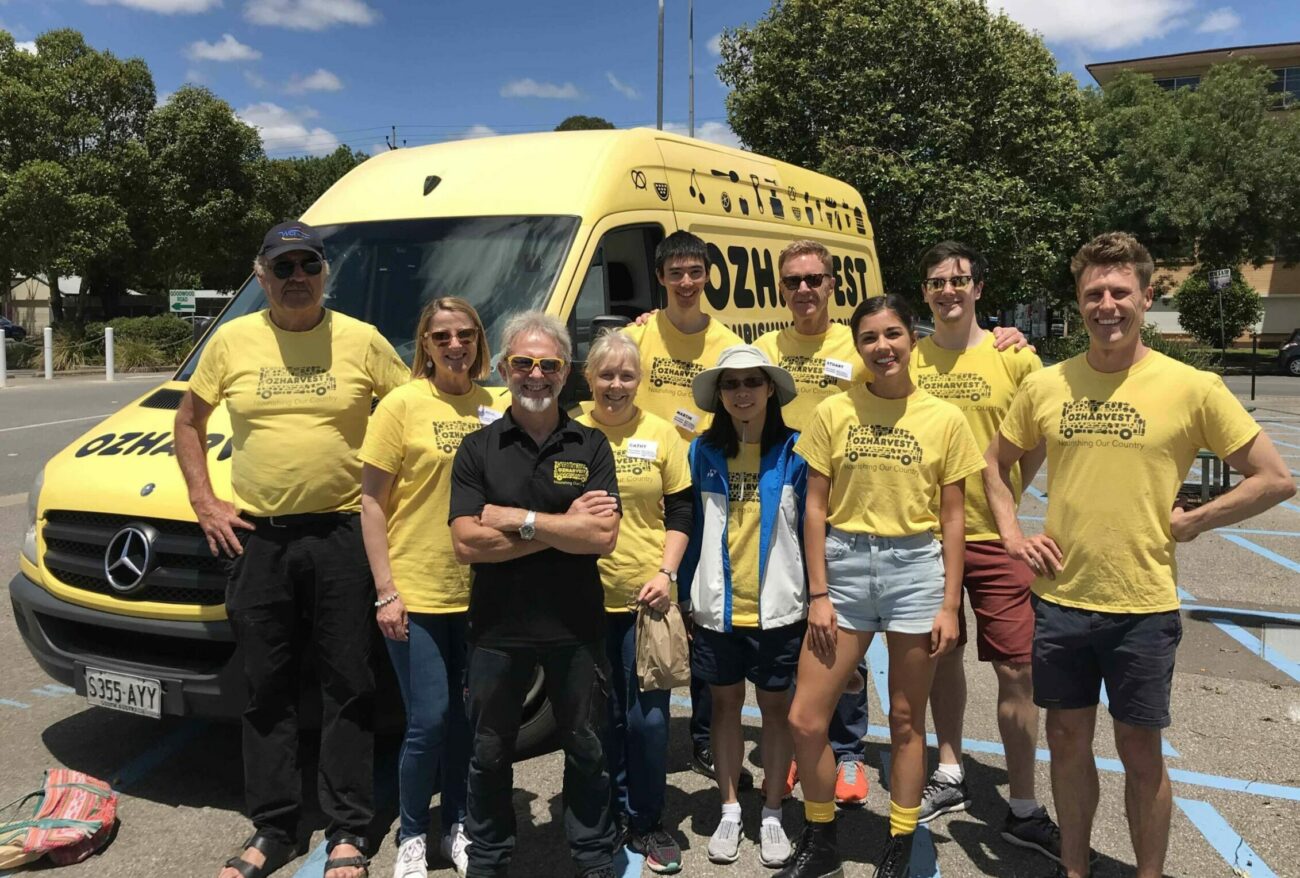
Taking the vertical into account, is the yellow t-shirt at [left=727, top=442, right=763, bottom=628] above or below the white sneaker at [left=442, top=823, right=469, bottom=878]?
above

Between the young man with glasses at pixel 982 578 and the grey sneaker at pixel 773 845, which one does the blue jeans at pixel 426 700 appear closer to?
the grey sneaker at pixel 773 845

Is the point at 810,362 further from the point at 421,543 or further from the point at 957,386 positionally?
the point at 421,543

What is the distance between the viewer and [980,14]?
21734 mm

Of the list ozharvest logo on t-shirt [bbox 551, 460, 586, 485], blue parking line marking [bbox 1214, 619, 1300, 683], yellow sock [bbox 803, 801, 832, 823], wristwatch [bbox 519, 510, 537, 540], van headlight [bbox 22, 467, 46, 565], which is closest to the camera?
wristwatch [bbox 519, 510, 537, 540]

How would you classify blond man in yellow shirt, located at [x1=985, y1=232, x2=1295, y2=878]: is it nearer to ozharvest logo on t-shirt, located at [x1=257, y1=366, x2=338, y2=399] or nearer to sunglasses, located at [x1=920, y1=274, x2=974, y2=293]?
sunglasses, located at [x1=920, y1=274, x2=974, y2=293]

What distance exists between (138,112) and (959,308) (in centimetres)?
3099

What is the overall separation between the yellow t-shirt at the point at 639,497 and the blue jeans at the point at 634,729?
0.12 metres

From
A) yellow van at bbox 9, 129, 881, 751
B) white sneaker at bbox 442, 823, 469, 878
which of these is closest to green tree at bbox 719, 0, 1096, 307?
yellow van at bbox 9, 129, 881, 751

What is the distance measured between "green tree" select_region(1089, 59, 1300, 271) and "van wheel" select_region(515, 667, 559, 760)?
29.8 meters

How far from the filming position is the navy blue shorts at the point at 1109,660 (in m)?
2.72

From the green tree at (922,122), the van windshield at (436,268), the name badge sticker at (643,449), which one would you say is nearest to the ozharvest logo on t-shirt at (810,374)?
the name badge sticker at (643,449)

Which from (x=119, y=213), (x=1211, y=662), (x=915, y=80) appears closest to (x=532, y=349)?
(x=1211, y=662)

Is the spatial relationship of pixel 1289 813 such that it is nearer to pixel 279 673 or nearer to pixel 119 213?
pixel 279 673

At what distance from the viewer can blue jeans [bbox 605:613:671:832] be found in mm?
3154
